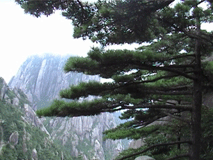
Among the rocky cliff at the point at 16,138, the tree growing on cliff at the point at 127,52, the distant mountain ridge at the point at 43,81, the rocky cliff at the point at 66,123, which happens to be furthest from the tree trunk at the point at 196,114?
the distant mountain ridge at the point at 43,81

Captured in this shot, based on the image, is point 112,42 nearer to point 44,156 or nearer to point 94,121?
point 44,156

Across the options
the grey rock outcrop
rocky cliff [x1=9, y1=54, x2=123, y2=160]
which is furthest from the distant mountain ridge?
the grey rock outcrop

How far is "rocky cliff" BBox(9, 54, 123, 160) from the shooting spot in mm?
120812

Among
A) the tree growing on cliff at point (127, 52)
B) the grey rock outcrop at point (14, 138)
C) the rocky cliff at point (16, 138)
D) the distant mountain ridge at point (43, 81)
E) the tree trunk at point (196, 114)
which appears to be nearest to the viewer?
the tree growing on cliff at point (127, 52)

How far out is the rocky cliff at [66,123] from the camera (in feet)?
396

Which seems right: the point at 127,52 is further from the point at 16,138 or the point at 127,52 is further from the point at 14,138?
the point at 16,138

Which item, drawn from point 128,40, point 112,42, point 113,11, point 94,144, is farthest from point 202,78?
point 94,144

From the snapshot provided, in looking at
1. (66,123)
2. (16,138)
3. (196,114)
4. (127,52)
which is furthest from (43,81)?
(127,52)

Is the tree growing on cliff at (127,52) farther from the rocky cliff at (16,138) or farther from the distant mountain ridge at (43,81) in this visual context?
the distant mountain ridge at (43,81)

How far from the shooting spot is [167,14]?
522 centimetres

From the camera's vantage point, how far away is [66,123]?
432ft

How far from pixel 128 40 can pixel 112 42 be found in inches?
20.3

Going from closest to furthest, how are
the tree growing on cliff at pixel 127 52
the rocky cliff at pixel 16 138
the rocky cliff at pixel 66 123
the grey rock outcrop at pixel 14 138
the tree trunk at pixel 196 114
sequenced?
the tree growing on cliff at pixel 127 52 → the tree trunk at pixel 196 114 → the rocky cliff at pixel 16 138 → the grey rock outcrop at pixel 14 138 → the rocky cliff at pixel 66 123

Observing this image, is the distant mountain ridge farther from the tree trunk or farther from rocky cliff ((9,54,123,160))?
the tree trunk
